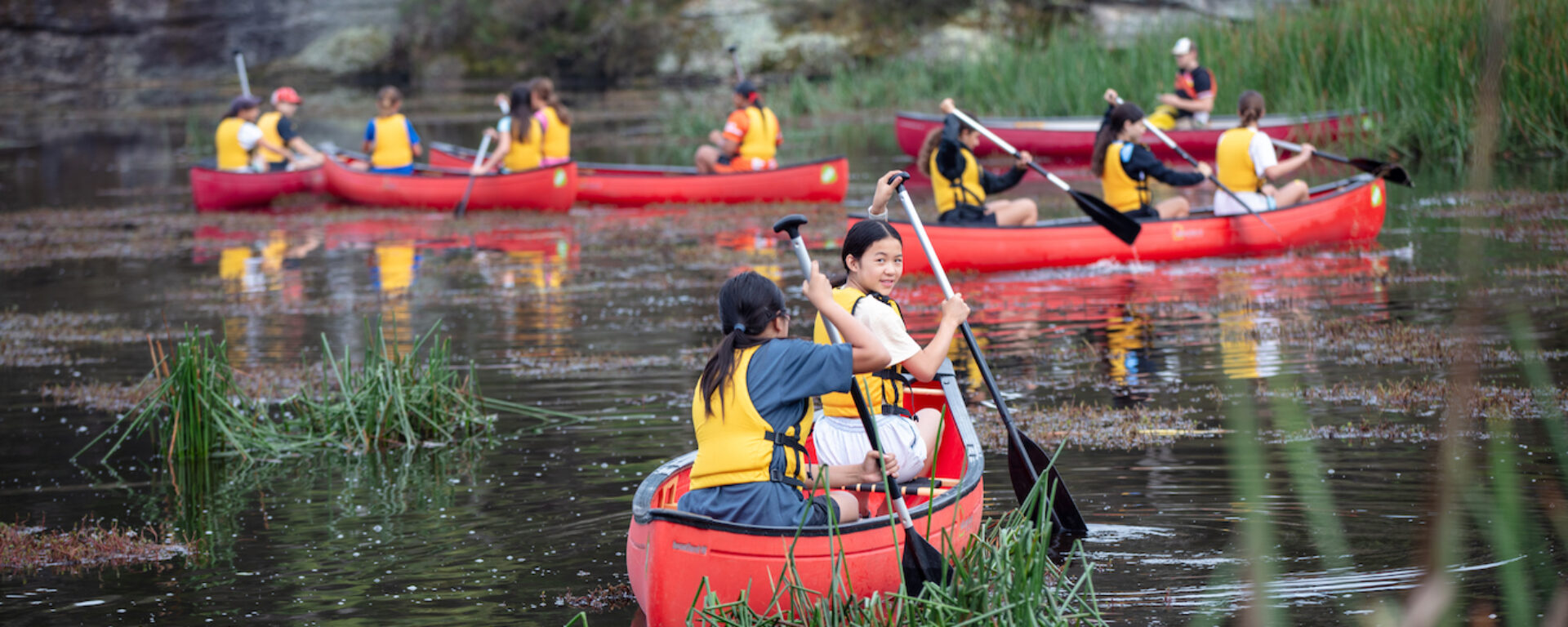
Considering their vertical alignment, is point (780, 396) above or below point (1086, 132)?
below

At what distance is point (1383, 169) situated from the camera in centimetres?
1169

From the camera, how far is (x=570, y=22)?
42.6 m

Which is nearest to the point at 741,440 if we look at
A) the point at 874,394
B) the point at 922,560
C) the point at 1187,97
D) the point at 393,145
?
the point at 922,560

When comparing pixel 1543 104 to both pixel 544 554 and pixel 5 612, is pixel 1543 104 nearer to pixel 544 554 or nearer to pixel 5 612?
pixel 544 554

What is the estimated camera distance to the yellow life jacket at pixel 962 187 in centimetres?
1067

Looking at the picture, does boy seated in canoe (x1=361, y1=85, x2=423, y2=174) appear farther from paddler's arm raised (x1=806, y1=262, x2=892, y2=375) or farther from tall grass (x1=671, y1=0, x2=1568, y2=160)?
paddler's arm raised (x1=806, y1=262, x2=892, y2=375)

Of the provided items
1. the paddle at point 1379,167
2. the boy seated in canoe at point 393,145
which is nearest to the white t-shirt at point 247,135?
the boy seated in canoe at point 393,145

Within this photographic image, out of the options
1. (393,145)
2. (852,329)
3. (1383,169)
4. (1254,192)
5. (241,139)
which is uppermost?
(241,139)

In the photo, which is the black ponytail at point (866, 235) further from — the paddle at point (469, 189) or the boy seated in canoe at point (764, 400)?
the paddle at point (469, 189)

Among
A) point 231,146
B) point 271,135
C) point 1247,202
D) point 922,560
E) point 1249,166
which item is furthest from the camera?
point 271,135

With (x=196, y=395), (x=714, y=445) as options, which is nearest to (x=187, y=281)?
(x=196, y=395)

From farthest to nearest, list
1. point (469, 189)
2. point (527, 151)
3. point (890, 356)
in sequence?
point (527, 151)
point (469, 189)
point (890, 356)

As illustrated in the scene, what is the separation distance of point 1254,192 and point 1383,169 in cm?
123

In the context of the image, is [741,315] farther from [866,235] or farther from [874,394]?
[874,394]
